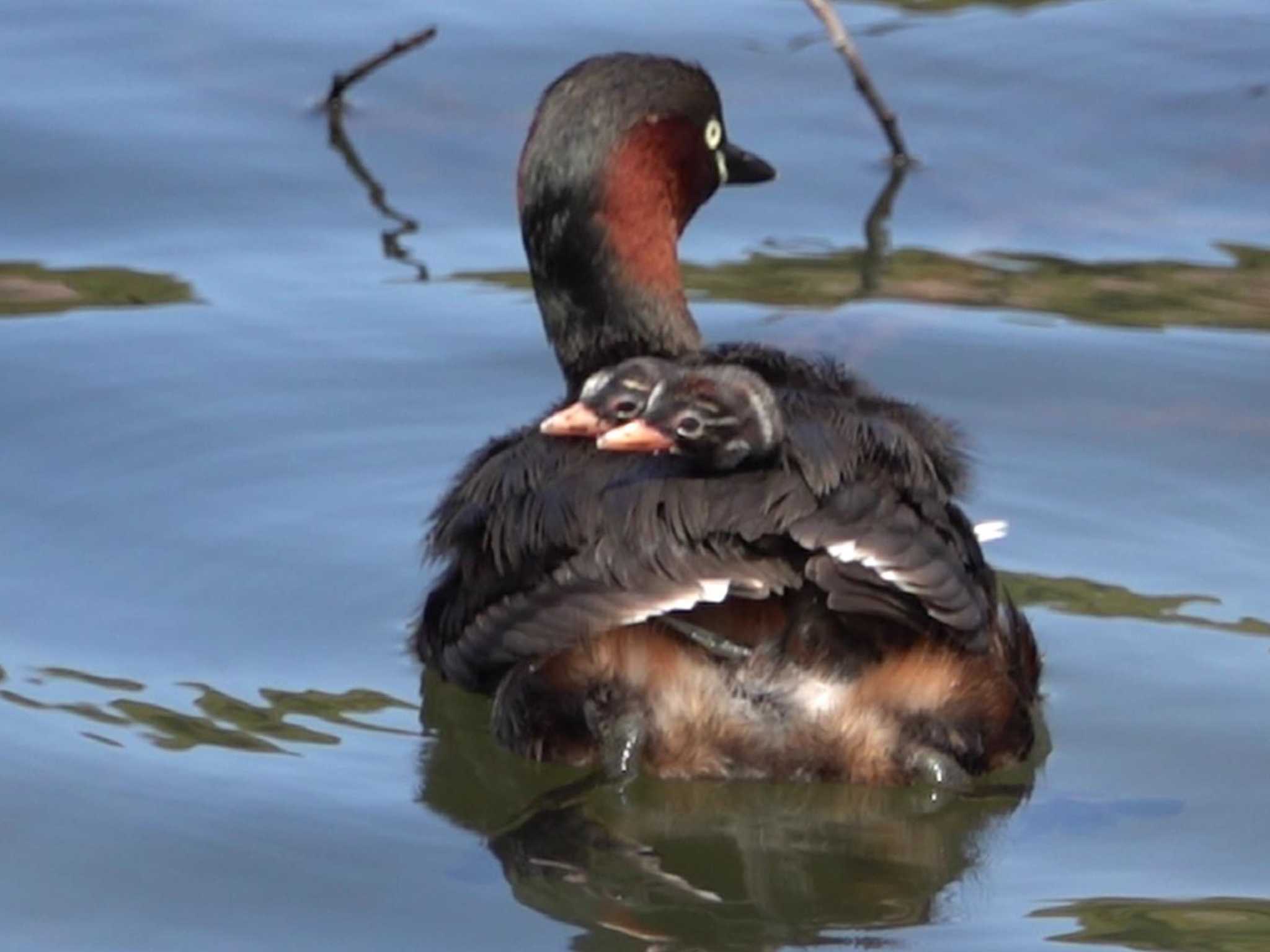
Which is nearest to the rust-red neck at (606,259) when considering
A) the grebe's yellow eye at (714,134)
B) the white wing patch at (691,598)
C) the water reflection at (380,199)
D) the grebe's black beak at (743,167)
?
the grebe's yellow eye at (714,134)

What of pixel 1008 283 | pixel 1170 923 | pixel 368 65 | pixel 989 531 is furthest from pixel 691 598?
pixel 368 65

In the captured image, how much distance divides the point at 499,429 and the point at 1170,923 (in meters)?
2.90

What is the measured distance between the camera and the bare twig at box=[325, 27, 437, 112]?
32.7 feet

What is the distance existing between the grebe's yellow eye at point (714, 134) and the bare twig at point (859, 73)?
7.79 feet

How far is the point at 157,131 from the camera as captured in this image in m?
10.3

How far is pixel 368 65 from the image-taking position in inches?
397

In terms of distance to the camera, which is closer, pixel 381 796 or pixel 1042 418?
pixel 381 796

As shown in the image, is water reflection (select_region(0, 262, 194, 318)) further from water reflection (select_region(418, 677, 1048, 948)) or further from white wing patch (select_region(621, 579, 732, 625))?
white wing patch (select_region(621, 579, 732, 625))

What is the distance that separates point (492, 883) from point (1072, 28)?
19.8 ft

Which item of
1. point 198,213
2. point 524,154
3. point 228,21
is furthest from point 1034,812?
point 228,21

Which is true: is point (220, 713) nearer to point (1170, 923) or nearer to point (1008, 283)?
point (1170, 923)

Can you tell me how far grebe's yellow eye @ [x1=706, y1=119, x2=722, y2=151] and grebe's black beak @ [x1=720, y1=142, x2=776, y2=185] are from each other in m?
0.07

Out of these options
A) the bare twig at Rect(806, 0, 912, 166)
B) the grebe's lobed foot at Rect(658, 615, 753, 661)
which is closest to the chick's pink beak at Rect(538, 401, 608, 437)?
the grebe's lobed foot at Rect(658, 615, 753, 661)

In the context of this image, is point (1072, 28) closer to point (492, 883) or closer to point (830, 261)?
point (830, 261)
